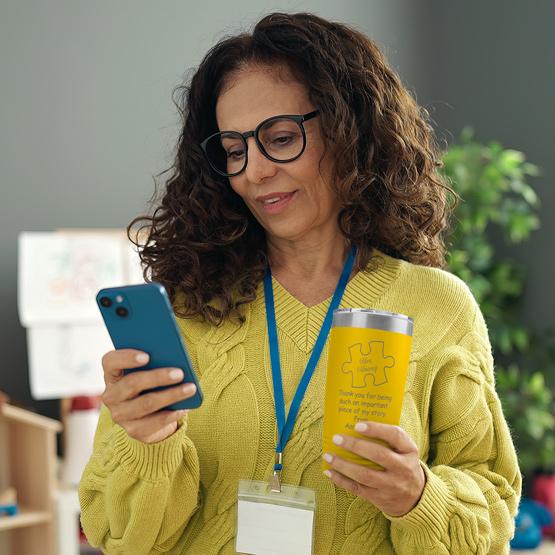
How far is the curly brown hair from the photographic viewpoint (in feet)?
4.27

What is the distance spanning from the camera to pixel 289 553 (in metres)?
1.18

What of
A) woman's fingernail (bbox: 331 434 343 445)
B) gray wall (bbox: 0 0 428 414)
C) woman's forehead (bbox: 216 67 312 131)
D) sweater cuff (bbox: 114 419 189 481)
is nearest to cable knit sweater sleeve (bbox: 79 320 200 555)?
sweater cuff (bbox: 114 419 189 481)


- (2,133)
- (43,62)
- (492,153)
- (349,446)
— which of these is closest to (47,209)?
(2,133)

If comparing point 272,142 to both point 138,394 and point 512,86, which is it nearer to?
point 138,394

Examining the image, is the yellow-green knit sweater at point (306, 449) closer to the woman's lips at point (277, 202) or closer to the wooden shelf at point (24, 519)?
the woman's lips at point (277, 202)

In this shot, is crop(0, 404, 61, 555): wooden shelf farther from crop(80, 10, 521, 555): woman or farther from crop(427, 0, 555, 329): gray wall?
crop(427, 0, 555, 329): gray wall

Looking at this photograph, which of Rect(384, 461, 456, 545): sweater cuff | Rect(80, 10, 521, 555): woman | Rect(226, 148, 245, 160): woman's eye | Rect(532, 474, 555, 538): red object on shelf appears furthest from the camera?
Rect(532, 474, 555, 538): red object on shelf

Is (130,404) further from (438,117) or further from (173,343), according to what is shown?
(438,117)

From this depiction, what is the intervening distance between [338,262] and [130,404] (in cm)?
50

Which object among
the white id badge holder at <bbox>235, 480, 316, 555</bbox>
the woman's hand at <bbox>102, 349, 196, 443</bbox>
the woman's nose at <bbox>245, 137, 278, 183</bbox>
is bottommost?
the white id badge holder at <bbox>235, 480, 316, 555</bbox>

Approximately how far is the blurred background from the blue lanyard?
1.78 meters

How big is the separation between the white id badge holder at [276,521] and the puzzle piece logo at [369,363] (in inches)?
11.4

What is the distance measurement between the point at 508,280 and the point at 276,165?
287 cm

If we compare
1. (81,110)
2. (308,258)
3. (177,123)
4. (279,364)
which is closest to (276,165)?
(308,258)
